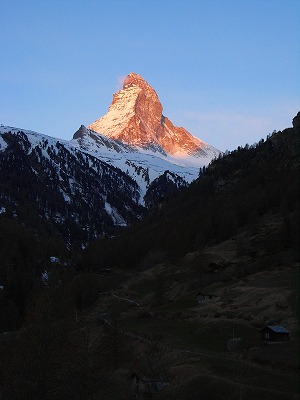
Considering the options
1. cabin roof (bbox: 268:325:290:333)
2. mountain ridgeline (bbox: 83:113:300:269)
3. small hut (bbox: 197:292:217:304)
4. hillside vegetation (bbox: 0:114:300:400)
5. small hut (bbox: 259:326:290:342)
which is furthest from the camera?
mountain ridgeline (bbox: 83:113:300:269)

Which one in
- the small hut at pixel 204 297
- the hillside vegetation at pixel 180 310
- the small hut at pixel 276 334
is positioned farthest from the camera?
the small hut at pixel 204 297

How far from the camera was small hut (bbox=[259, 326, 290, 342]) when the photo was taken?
60000 millimetres

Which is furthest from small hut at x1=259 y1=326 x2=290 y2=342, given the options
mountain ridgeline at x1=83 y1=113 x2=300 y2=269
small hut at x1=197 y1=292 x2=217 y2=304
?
mountain ridgeline at x1=83 y1=113 x2=300 y2=269

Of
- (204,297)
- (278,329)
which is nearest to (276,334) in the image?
(278,329)

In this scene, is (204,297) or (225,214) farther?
(225,214)

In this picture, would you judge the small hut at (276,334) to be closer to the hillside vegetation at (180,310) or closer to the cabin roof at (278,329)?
the cabin roof at (278,329)

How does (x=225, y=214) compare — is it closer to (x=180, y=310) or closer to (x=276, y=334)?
(x=180, y=310)

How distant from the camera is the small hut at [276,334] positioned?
60.0 meters

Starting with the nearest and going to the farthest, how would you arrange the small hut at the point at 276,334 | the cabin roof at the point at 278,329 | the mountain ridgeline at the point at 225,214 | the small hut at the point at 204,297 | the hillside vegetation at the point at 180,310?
the hillside vegetation at the point at 180,310, the small hut at the point at 276,334, the cabin roof at the point at 278,329, the small hut at the point at 204,297, the mountain ridgeline at the point at 225,214

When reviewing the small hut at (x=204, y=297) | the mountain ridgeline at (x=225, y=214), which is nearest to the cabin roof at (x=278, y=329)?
the small hut at (x=204, y=297)

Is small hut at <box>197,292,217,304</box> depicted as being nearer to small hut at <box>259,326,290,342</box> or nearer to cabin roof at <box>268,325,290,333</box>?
small hut at <box>259,326,290,342</box>

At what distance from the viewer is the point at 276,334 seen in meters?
60.2

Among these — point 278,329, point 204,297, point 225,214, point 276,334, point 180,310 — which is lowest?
point 276,334

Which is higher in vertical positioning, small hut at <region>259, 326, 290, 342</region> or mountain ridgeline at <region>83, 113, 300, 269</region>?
mountain ridgeline at <region>83, 113, 300, 269</region>
